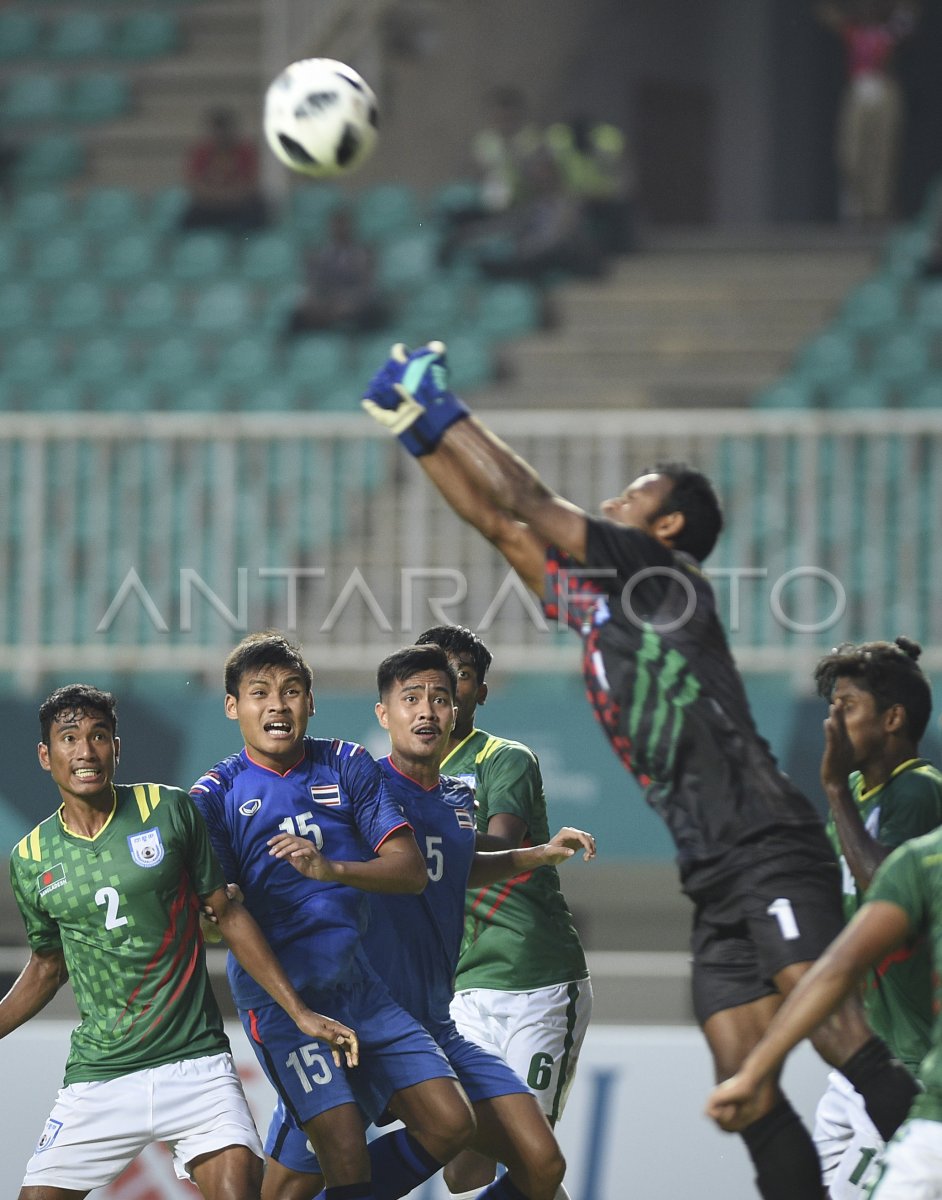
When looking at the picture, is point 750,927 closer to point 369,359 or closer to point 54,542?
point 54,542

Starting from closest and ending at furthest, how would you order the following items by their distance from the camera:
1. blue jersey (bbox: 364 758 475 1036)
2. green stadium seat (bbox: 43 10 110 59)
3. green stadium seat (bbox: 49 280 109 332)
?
1. blue jersey (bbox: 364 758 475 1036)
2. green stadium seat (bbox: 49 280 109 332)
3. green stadium seat (bbox: 43 10 110 59)

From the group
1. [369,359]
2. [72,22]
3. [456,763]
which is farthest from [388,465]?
[72,22]

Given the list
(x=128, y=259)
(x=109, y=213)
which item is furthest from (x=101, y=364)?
(x=109, y=213)

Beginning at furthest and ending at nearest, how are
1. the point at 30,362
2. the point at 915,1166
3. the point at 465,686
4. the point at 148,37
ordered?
1. the point at 148,37
2. the point at 30,362
3. the point at 465,686
4. the point at 915,1166

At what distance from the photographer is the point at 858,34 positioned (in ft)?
63.1

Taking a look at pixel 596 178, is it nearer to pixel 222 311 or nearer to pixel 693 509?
pixel 222 311

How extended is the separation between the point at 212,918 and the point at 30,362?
12.8 metres

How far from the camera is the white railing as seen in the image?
1237 centimetres

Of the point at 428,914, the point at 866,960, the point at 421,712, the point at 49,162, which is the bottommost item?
the point at 428,914

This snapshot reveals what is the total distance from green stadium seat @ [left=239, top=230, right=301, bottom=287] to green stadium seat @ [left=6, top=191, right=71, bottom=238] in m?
2.10

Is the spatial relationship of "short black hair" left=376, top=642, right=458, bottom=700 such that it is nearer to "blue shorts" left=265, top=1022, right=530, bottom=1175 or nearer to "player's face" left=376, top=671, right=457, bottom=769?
"player's face" left=376, top=671, right=457, bottom=769

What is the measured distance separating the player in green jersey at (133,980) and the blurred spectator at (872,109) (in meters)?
15.6

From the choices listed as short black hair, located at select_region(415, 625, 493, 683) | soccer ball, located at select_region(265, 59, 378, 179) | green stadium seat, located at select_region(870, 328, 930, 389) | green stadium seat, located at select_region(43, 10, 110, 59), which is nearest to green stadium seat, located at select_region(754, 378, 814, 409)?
green stadium seat, located at select_region(870, 328, 930, 389)

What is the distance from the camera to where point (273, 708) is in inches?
211
